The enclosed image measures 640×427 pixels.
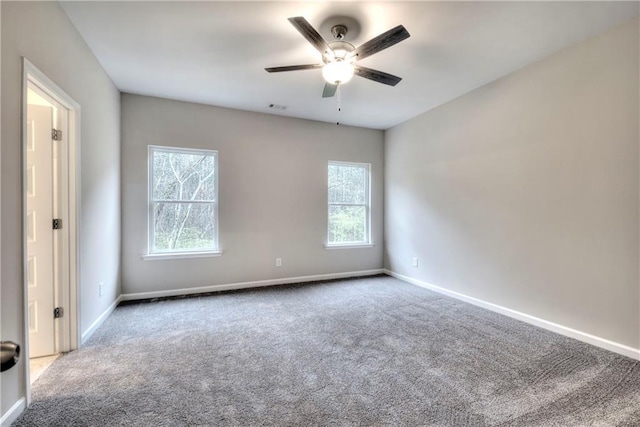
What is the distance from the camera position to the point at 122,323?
9.37 ft

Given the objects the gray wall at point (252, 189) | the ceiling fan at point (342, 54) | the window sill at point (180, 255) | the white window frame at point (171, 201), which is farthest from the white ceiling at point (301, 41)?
the window sill at point (180, 255)

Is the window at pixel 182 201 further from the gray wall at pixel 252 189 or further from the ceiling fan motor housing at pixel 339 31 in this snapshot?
the ceiling fan motor housing at pixel 339 31

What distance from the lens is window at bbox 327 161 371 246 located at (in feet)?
15.6

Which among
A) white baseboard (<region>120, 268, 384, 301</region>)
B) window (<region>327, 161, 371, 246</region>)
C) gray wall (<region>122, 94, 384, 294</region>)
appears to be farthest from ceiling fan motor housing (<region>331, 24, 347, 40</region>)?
white baseboard (<region>120, 268, 384, 301</region>)

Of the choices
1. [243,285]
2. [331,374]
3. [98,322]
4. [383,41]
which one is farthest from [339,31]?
[98,322]

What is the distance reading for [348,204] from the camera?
191 inches

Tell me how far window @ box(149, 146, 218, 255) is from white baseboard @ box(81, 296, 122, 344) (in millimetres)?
713

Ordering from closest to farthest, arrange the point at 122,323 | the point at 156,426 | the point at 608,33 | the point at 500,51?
the point at 156,426 → the point at 608,33 → the point at 500,51 → the point at 122,323

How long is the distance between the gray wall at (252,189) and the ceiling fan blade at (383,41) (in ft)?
7.91

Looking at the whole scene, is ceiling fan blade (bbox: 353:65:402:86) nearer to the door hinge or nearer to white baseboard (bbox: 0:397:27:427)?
the door hinge

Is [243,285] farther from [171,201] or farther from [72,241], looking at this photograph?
[72,241]

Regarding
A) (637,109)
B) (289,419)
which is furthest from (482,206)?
(289,419)

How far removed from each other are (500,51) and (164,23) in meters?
2.93

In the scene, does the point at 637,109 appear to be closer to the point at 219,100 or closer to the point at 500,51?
the point at 500,51
